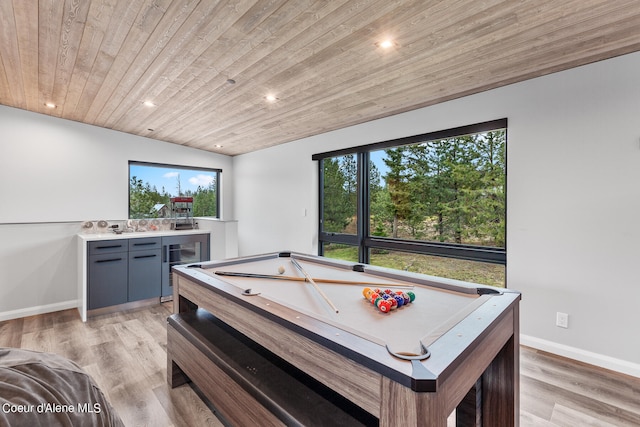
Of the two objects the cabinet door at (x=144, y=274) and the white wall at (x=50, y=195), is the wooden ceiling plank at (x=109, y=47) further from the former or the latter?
the cabinet door at (x=144, y=274)

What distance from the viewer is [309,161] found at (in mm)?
4531

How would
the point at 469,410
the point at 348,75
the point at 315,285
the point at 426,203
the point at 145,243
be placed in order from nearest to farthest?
the point at 469,410
the point at 315,285
the point at 348,75
the point at 426,203
the point at 145,243

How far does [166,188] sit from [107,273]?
2245mm

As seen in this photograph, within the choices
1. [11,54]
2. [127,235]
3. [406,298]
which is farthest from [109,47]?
[406,298]

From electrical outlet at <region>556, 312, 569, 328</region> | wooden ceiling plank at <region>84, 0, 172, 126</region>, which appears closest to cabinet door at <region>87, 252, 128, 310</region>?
wooden ceiling plank at <region>84, 0, 172, 126</region>

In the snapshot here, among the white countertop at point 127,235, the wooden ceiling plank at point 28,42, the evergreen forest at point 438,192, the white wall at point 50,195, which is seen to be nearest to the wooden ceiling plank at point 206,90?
the wooden ceiling plank at point 28,42

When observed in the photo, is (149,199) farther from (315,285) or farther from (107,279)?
(315,285)

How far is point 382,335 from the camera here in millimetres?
1132

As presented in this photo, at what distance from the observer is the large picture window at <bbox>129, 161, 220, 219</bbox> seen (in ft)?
15.8

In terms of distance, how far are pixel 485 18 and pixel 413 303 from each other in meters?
1.73

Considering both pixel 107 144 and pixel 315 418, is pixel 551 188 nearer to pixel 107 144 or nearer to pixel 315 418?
pixel 315 418

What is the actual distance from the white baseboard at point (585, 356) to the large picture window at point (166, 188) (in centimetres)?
492

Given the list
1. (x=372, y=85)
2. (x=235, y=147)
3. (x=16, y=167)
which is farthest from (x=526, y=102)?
(x=16, y=167)

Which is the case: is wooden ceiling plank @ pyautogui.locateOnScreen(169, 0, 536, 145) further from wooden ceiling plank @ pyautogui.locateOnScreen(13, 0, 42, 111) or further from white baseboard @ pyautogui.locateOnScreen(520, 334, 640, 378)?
white baseboard @ pyautogui.locateOnScreen(520, 334, 640, 378)
